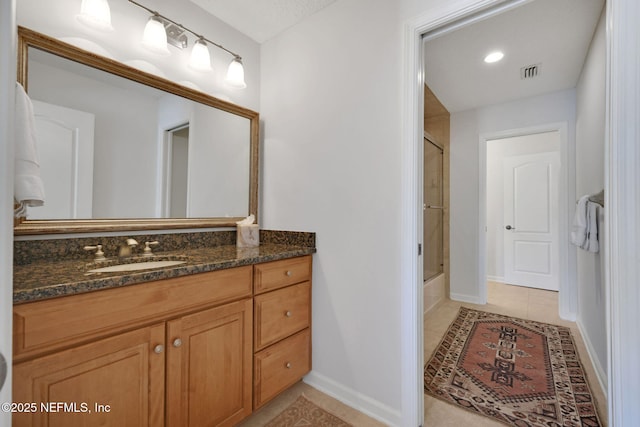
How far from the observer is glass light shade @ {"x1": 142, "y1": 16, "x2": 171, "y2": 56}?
1.48 metres

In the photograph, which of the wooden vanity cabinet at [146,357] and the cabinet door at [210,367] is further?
the cabinet door at [210,367]

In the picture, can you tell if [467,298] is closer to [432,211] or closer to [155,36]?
[432,211]

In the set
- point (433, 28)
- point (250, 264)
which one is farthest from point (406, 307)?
point (433, 28)

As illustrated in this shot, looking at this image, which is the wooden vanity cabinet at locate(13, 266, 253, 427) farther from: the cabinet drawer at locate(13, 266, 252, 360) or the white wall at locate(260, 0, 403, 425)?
the white wall at locate(260, 0, 403, 425)

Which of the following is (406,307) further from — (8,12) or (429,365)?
(8,12)

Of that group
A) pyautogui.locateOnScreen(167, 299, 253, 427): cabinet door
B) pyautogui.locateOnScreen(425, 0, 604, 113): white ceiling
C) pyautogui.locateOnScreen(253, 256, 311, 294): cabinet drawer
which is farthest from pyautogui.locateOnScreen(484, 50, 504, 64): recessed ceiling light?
pyautogui.locateOnScreen(167, 299, 253, 427): cabinet door

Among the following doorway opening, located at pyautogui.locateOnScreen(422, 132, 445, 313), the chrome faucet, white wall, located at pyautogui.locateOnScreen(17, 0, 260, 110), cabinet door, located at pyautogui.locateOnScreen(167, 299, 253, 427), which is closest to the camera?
cabinet door, located at pyautogui.locateOnScreen(167, 299, 253, 427)

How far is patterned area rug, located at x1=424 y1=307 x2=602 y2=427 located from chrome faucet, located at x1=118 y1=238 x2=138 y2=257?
1945 millimetres

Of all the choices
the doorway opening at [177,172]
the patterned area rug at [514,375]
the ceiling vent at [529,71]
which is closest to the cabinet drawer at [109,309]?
the doorway opening at [177,172]

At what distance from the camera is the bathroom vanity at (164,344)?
0.84 m

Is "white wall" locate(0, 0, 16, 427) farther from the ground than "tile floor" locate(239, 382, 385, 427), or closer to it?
farther from the ground

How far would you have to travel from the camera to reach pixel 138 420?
104cm

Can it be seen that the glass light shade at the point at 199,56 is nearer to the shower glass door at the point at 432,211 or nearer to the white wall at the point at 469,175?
the shower glass door at the point at 432,211

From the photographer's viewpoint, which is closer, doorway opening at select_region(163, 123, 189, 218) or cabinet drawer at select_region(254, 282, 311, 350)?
cabinet drawer at select_region(254, 282, 311, 350)
